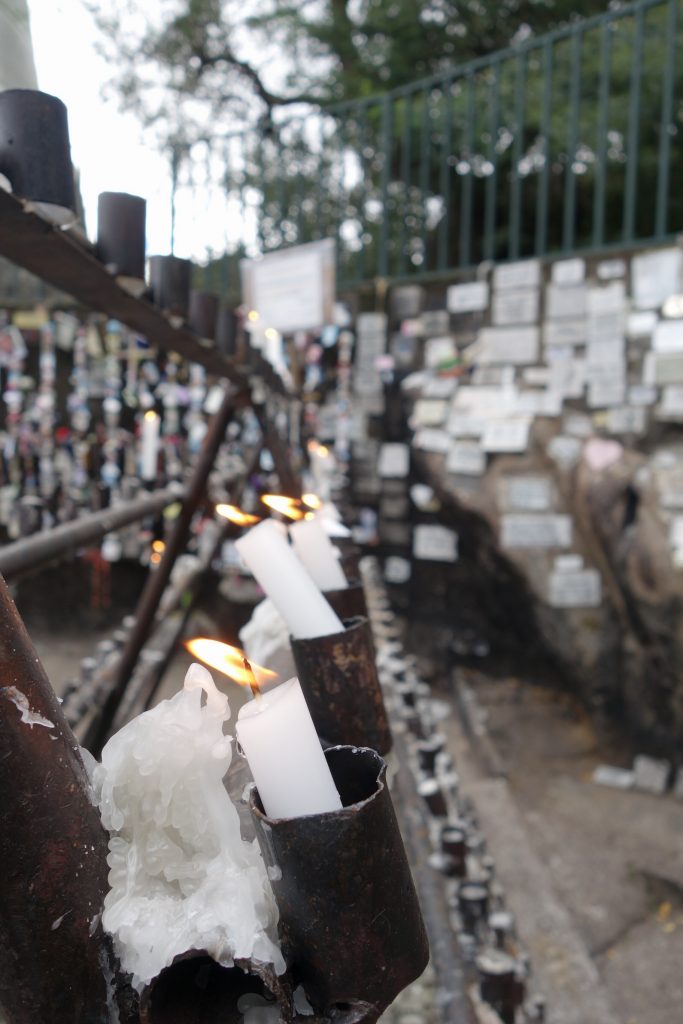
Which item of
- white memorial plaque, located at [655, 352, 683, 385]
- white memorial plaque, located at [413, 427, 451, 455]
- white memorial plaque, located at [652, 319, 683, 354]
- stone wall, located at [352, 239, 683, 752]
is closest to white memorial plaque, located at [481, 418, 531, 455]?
stone wall, located at [352, 239, 683, 752]

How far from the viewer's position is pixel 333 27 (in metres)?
7.84

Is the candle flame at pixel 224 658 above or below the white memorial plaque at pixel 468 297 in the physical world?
below

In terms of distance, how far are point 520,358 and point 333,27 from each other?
528 centimetres

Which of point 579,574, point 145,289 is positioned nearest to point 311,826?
point 145,289

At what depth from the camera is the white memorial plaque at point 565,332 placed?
461 centimetres

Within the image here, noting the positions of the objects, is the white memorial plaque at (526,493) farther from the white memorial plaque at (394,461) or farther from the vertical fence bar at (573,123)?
the vertical fence bar at (573,123)

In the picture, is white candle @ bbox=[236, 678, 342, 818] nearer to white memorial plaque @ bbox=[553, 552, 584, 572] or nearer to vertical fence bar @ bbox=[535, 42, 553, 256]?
white memorial plaque @ bbox=[553, 552, 584, 572]

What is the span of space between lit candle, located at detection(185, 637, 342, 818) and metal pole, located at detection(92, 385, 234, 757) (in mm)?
1848

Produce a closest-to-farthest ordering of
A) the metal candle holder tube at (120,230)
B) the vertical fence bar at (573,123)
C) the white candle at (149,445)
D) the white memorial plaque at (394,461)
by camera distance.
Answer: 1. the metal candle holder tube at (120,230)
2. the vertical fence bar at (573,123)
3. the white memorial plaque at (394,461)
4. the white candle at (149,445)

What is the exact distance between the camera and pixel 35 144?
821 millimetres

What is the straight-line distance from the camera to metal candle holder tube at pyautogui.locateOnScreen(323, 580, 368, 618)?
2.92 ft

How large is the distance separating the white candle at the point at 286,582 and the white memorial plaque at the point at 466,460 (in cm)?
435

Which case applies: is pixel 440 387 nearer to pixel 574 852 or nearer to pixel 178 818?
pixel 574 852

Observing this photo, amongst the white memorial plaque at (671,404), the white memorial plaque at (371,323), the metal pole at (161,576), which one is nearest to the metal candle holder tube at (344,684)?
the metal pole at (161,576)
